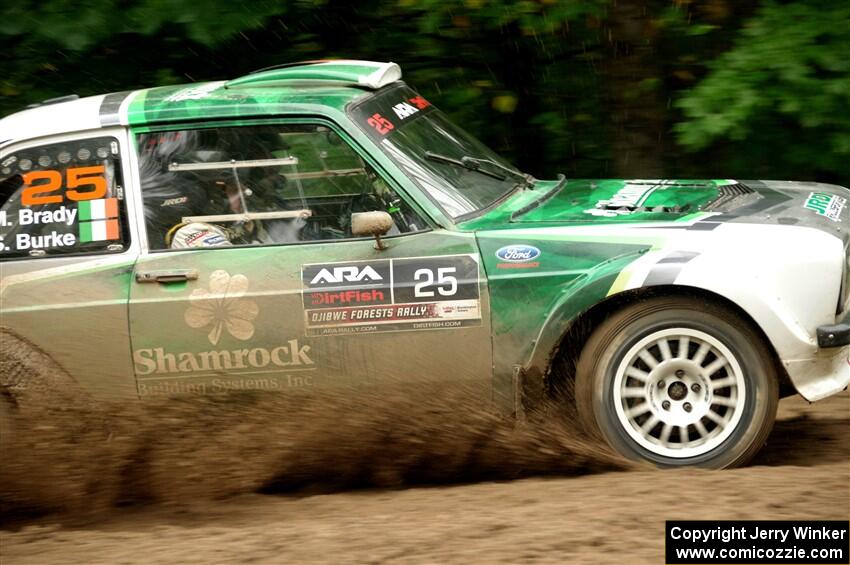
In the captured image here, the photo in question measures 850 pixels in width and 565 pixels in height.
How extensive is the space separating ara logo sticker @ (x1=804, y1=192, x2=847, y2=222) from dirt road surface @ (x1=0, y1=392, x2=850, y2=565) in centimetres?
114

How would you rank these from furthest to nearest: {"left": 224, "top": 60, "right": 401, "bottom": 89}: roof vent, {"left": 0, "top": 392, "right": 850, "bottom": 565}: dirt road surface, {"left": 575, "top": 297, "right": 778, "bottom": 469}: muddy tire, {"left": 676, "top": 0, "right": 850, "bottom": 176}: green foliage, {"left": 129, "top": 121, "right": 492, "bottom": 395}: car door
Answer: {"left": 676, "top": 0, "right": 850, "bottom": 176}: green foliage
{"left": 224, "top": 60, "right": 401, "bottom": 89}: roof vent
{"left": 129, "top": 121, "right": 492, "bottom": 395}: car door
{"left": 575, "top": 297, "right": 778, "bottom": 469}: muddy tire
{"left": 0, "top": 392, "right": 850, "bottom": 565}: dirt road surface

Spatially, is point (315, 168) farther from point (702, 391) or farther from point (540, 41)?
point (540, 41)

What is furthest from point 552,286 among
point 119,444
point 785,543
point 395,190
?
point 119,444

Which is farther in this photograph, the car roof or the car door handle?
the car roof

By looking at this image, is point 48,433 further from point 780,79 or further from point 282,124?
point 780,79

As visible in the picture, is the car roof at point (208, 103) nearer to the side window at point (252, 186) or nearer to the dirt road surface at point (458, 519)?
the side window at point (252, 186)

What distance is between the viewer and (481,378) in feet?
16.4

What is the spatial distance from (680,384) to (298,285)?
5.73 feet

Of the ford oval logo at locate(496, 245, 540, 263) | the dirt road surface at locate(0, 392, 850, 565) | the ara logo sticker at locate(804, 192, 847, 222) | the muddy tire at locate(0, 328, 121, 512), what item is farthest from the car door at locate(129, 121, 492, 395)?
the ara logo sticker at locate(804, 192, 847, 222)

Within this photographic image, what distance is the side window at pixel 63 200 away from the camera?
5254mm

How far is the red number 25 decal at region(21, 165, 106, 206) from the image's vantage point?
17.3 feet

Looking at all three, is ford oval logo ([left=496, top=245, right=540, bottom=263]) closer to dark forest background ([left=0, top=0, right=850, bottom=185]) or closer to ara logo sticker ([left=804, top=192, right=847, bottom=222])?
ara logo sticker ([left=804, top=192, right=847, bottom=222])

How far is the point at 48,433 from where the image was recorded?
518 cm

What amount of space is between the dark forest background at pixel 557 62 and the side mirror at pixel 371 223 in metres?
2.76
